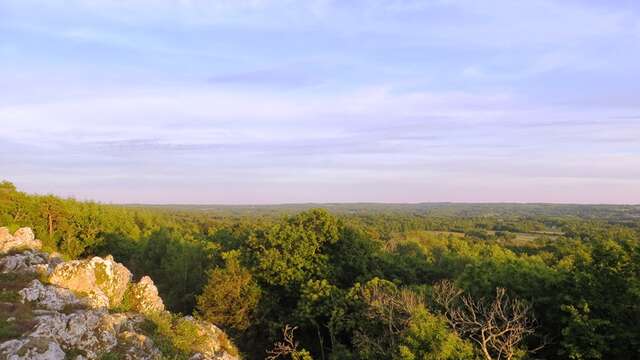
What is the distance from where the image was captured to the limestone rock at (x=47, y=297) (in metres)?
22.3

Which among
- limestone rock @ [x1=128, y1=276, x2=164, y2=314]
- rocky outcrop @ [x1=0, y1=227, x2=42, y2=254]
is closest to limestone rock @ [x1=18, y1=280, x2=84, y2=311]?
limestone rock @ [x1=128, y1=276, x2=164, y2=314]

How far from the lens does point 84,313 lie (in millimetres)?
21328

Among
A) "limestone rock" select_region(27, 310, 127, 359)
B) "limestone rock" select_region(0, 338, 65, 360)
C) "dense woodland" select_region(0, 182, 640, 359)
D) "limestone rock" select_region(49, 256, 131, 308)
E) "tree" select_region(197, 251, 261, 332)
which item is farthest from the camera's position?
A: "tree" select_region(197, 251, 261, 332)

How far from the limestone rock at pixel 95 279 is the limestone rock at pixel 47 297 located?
3.91 feet

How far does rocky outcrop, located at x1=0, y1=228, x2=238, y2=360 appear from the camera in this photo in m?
19.3

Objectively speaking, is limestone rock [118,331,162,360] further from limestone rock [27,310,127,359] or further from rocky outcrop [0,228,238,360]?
limestone rock [27,310,127,359]

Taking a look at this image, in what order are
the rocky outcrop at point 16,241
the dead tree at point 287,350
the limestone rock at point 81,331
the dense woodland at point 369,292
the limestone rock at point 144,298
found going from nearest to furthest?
1. the limestone rock at point 81,331
2. the dense woodland at point 369,292
3. the dead tree at point 287,350
4. the limestone rock at point 144,298
5. the rocky outcrop at point 16,241

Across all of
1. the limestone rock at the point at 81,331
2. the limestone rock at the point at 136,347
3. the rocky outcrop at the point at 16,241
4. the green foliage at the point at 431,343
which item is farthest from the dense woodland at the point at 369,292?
the rocky outcrop at the point at 16,241

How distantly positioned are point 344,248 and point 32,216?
36189 millimetres

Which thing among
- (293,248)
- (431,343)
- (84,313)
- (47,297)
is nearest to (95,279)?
(47,297)

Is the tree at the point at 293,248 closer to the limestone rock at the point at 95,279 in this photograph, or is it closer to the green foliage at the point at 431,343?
the limestone rock at the point at 95,279

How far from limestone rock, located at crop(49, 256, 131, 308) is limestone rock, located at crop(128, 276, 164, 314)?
0.61 metres

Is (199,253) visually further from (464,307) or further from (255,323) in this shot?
(464,307)

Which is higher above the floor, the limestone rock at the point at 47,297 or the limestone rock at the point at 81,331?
the limestone rock at the point at 47,297
